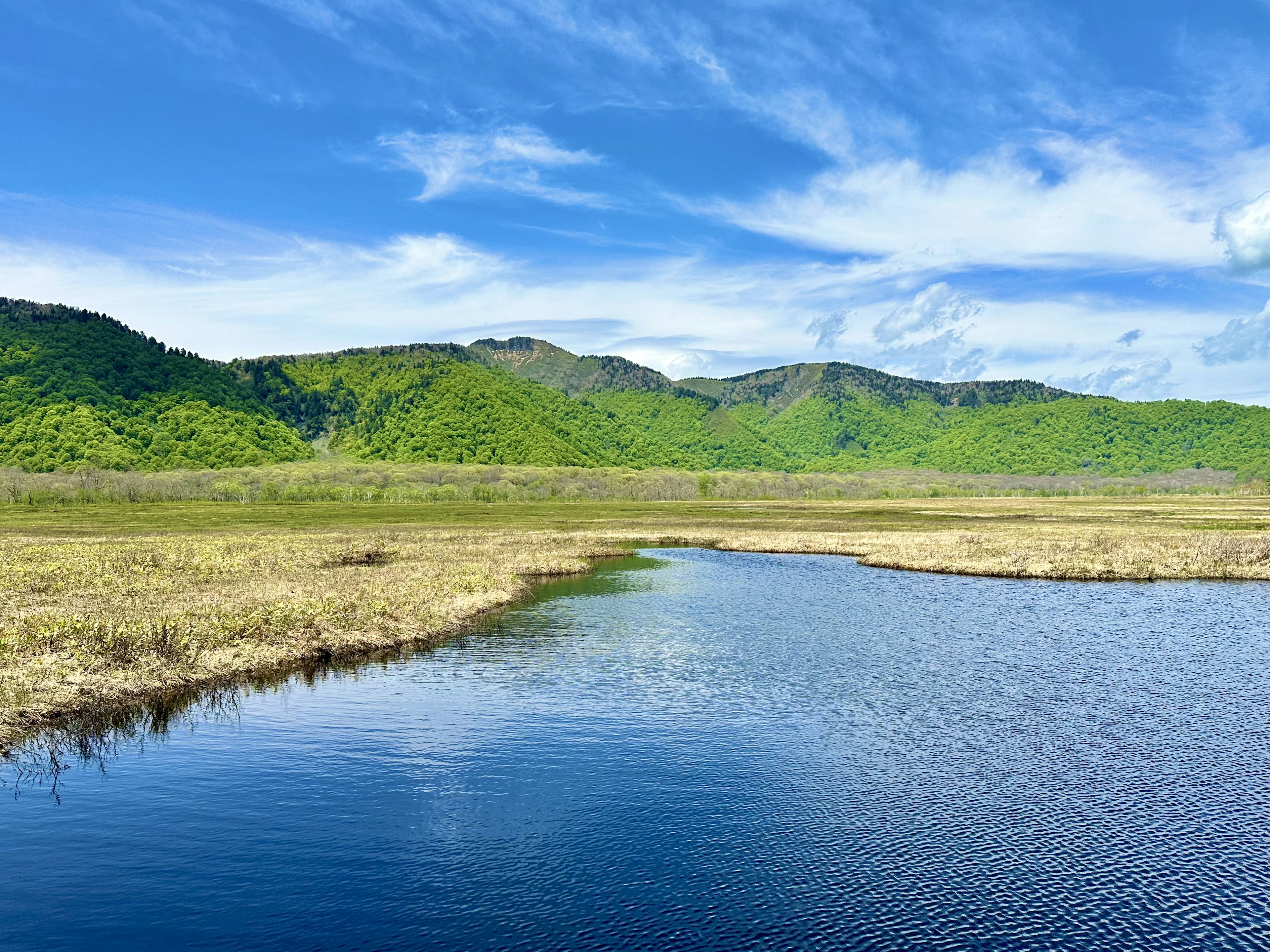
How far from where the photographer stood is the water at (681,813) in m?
12.8

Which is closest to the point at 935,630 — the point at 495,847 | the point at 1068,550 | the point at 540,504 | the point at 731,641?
the point at 731,641

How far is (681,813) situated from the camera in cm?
1714

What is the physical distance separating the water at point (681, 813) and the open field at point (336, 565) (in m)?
3.79

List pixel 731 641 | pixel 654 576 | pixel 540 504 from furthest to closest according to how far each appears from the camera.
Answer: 1. pixel 540 504
2. pixel 654 576
3. pixel 731 641

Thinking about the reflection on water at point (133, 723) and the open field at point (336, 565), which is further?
the open field at point (336, 565)

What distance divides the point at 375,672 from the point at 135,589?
63.8ft

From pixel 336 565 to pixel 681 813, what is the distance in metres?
45.9

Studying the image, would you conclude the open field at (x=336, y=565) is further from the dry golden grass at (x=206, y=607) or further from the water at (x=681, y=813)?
the water at (x=681, y=813)

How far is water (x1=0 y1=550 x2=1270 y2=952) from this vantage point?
1278 centimetres

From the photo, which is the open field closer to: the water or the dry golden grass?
the dry golden grass

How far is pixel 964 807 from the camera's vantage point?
57.0 ft

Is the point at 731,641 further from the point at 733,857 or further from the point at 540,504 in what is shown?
the point at 540,504

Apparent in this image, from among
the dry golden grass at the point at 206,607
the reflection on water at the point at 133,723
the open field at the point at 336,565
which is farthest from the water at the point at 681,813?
the open field at the point at 336,565

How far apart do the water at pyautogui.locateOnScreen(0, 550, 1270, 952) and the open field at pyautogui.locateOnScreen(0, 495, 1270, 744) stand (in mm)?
3794
